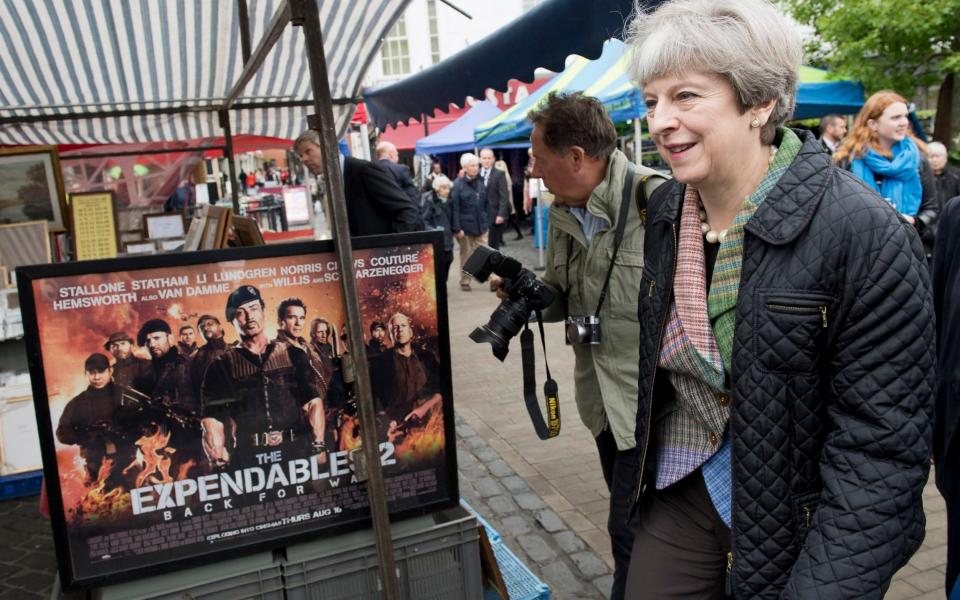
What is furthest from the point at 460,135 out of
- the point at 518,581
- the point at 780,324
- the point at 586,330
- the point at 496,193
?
the point at 780,324

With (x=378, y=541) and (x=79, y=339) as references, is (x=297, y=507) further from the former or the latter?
(x=79, y=339)

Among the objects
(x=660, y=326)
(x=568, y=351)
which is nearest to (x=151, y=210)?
(x=568, y=351)

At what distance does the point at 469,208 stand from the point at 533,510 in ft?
28.3

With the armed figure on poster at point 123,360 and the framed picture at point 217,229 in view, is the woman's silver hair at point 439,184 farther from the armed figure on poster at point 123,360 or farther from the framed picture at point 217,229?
the armed figure on poster at point 123,360

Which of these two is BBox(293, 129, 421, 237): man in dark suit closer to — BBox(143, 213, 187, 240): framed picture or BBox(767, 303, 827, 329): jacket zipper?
BBox(143, 213, 187, 240): framed picture

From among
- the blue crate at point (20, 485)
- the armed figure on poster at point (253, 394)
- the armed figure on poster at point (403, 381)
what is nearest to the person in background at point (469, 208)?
the blue crate at point (20, 485)

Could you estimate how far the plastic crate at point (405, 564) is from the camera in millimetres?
2270

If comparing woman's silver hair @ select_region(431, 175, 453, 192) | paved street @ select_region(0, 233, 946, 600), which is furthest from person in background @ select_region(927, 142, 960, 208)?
woman's silver hair @ select_region(431, 175, 453, 192)

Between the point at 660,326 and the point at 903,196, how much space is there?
4392 millimetres

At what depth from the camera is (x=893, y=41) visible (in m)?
11.5

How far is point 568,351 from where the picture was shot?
793 cm

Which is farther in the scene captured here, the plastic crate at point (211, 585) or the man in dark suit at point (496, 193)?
the man in dark suit at point (496, 193)

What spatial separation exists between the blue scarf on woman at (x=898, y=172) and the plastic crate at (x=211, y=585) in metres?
4.53

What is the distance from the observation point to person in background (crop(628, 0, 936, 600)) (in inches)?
59.0
